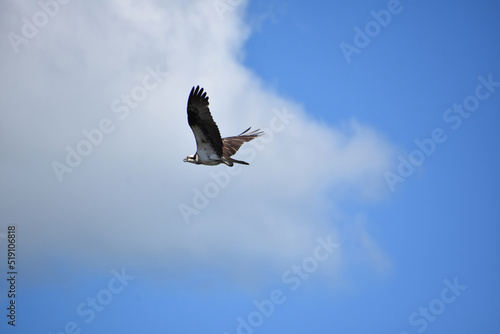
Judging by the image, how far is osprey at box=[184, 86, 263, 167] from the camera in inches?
1339

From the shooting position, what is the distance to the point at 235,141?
39531 mm

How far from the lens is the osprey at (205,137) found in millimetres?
34000

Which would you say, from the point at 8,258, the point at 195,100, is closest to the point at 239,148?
the point at 195,100

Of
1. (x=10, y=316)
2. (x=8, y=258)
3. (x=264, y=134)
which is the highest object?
(x=264, y=134)

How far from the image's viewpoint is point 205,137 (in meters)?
35.6

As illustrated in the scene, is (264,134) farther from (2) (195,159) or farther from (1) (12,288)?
(1) (12,288)

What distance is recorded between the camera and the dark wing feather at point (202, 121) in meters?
33.9

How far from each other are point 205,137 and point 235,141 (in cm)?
420

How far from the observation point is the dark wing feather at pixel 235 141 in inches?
1505

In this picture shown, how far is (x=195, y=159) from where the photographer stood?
37594 millimetres

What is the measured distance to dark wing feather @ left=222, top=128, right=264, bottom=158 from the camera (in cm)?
3822

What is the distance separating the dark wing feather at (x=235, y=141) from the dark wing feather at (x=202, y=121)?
2054mm

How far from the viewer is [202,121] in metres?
34.7

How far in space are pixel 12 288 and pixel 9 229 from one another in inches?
145
